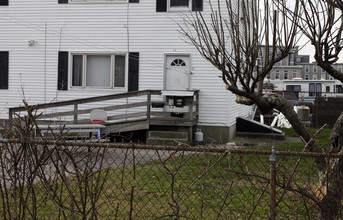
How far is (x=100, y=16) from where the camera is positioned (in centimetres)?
1661

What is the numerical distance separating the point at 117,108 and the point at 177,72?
2.62 meters

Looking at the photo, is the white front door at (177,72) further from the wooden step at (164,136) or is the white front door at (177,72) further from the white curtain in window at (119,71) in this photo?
the wooden step at (164,136)

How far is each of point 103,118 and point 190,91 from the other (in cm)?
298

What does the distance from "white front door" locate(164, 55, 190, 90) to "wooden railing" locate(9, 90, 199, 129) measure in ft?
2.13

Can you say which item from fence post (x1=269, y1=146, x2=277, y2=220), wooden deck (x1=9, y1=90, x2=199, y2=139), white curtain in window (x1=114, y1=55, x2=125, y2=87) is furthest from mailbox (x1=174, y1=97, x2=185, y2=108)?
fence post (x1=269, y1=146, x2=277, y2=220)

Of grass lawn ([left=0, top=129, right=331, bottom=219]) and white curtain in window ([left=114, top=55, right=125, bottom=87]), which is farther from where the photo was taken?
white curtain in window ([left=114, top=55, right=125, bottom=87])

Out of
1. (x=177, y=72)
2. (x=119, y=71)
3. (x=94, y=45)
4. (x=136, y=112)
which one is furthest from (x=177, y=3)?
(x=136, y=112)

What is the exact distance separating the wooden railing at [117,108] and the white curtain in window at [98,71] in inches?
36.3

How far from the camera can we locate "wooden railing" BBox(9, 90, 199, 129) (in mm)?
14852

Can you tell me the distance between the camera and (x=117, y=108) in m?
15.1

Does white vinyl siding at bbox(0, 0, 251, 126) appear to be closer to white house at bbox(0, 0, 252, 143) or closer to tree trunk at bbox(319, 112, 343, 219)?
white house at bbox(0, 0, 252, 143)

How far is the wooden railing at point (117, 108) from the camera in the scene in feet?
48.7

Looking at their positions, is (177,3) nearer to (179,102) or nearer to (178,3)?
(178,3)

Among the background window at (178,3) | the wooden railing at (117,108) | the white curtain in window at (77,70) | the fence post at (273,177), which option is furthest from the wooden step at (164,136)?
the fence post at (273,177)
